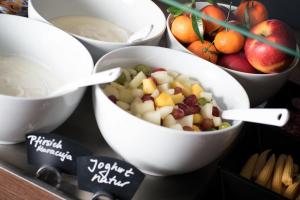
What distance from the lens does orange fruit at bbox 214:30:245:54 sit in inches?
29.9

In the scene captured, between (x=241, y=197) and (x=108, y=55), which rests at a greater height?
(x=108, y=55)

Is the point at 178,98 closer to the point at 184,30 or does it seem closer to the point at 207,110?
the point at 207,110

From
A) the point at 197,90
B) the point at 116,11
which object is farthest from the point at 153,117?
the point at 116,11

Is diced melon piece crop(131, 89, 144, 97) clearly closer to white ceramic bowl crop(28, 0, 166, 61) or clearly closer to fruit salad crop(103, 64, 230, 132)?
fruit salad crop(103, 64, 230, 132)

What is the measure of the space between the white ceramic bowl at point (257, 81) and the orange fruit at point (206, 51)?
0.02 m

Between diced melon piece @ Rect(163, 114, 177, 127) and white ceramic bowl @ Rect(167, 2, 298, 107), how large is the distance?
178 millimetres

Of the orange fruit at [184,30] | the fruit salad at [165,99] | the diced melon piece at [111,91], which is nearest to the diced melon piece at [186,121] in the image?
the fruit salad at [165,99]

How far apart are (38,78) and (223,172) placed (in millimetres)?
340

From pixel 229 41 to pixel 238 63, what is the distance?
1.9 inches

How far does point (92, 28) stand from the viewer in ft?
2.89

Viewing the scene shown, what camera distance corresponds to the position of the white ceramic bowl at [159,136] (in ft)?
1.95

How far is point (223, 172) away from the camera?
0.67 m

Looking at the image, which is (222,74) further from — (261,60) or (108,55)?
(108,55)

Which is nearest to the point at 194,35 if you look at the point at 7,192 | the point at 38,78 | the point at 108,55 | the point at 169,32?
the point at 169,32
